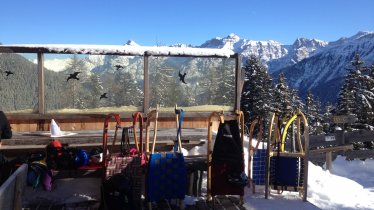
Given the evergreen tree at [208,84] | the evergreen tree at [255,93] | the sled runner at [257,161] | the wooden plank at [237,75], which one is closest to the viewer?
the sled runner at [257,161]

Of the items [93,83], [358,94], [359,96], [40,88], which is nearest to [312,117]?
[358,94]

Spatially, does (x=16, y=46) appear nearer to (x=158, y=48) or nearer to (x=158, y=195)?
(x=158, y=48)

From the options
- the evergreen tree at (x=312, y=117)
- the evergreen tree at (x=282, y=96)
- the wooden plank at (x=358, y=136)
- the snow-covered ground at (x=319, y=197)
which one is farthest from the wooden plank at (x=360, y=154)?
the evergreen tree at (x=312, y=117)

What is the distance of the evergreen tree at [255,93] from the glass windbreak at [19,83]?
846 inches

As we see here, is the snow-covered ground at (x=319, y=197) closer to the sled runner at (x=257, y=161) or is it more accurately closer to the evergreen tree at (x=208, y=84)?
the sled runner at (x=257, y=161)

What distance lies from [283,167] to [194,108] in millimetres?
3394

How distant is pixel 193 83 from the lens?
10055mm

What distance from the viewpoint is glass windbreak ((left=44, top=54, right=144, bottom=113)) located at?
8984 millimetres

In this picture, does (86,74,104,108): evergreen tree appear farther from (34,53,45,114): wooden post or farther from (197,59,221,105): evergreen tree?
(197,59,221,105): evergreen tree

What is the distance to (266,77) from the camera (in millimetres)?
32219

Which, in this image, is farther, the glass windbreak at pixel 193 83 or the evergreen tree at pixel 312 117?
the evergreen tree at pixel 312 117

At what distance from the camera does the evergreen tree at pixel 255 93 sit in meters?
29.6

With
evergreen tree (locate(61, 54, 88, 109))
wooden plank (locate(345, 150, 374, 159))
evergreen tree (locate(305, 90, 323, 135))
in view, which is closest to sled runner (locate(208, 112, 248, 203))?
evergreen tree (locate(61, 54, 88, 109))

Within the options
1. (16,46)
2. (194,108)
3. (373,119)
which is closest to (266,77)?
(373,119)
